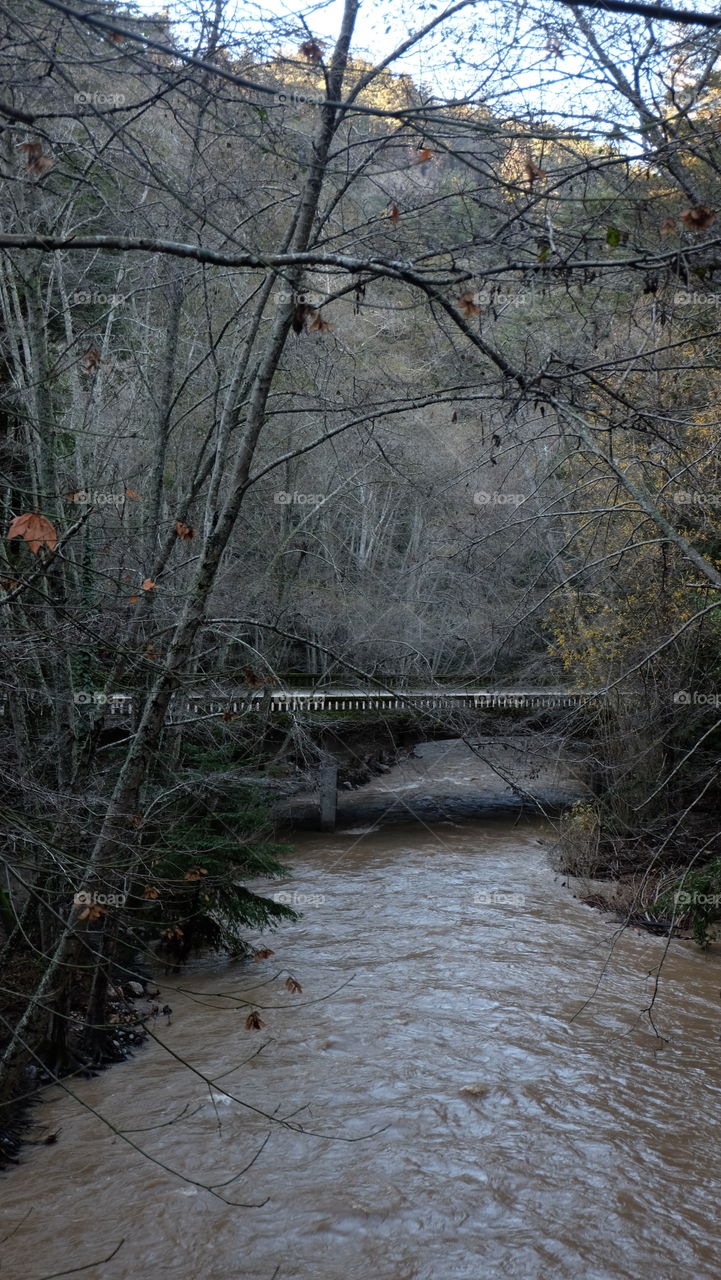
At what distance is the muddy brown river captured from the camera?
18.1 feet

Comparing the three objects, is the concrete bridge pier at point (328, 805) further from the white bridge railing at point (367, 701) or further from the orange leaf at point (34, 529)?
the orange leaf at point (34, 529)

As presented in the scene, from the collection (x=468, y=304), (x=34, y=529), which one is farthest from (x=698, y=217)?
(x=34, y=529)

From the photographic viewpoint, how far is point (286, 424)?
1797 cm

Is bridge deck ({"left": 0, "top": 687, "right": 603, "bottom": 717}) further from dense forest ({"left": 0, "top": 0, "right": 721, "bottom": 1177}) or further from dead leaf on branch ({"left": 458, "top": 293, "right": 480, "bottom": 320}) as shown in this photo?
dead leaf on branch ({"left": 458, "top": 293, "right": 480, "bottom": 320})

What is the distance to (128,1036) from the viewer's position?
28.0 feet

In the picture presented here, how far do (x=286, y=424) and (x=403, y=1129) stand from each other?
13.5 metres

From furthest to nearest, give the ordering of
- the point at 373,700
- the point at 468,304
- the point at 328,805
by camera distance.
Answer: the point at 328,805, the point at 373,700, the point at 468,304

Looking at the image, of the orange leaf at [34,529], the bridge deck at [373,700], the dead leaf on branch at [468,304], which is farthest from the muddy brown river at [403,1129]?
the bridge deck at [373,700]

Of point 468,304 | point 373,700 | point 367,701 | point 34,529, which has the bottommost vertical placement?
point 367,701

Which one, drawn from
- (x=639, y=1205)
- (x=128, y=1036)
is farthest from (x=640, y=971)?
(x=128, y=1036)

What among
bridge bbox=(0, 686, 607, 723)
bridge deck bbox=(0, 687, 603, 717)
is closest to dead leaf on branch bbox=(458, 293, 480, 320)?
bridge bbox=(0, 686, 607, 723)

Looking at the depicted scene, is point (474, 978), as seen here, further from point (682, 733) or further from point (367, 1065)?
point (682, 733)

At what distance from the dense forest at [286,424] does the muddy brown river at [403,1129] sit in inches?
31.6

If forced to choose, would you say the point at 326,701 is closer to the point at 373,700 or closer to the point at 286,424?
the point at 373,700
